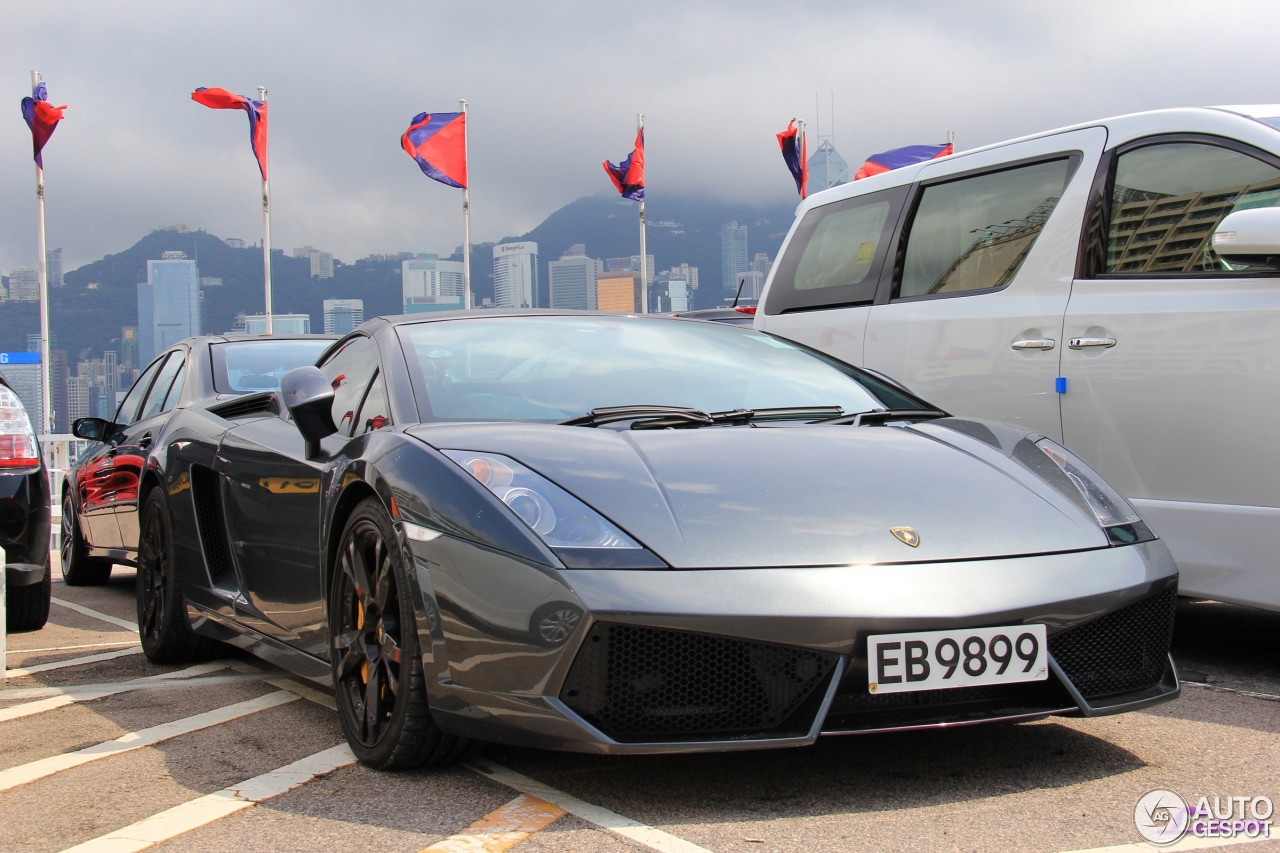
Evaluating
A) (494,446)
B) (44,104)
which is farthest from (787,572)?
(44,104)

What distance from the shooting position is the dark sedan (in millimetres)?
2766

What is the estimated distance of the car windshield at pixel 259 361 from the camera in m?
6.53

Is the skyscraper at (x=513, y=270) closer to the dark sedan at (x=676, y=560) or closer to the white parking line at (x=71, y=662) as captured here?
the white parking line at (x=71, y=662)

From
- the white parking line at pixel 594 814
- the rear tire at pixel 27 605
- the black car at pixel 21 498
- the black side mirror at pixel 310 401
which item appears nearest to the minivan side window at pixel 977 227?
the black side mirror at pixel 310 401

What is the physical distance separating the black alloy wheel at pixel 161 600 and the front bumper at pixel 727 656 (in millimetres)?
2536

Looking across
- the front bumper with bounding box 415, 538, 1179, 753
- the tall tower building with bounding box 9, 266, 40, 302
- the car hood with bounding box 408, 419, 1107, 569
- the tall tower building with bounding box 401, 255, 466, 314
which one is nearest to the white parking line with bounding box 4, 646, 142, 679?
the car hood with bounding box 408, 419, 1107, 569

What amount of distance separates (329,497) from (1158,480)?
8.71ft

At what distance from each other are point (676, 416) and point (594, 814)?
1.12 meters

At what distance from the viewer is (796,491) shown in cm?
307

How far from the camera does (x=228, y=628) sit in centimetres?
459

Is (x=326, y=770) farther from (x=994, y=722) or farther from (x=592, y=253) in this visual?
(x=592, y=253)

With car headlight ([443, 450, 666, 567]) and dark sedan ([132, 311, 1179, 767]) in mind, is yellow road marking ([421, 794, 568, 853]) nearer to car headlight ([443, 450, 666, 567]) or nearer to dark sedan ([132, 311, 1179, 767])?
dark sedan ([132, 311, 1179, 767])

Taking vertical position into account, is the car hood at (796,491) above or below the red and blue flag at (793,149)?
below

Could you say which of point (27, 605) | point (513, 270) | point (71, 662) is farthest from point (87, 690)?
point (513, 270)
